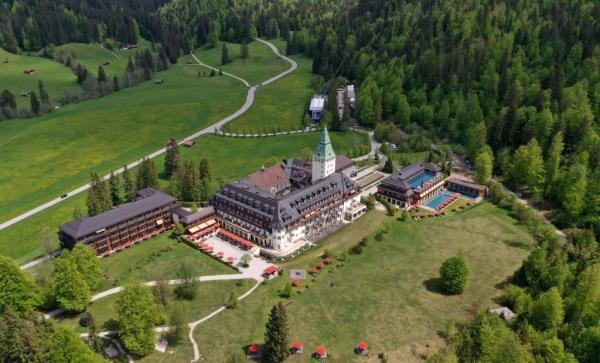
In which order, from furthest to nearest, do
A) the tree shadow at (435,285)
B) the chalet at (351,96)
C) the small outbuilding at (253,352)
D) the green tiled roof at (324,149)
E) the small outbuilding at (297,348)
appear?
the chalet at (351,96) → the green tiled roof at (324,149) → the tree shadow at (435,285) → the small outbuilding at (297,348) → the small outbuilding at (253,352)

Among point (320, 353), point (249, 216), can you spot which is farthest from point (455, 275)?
point (249, 216)

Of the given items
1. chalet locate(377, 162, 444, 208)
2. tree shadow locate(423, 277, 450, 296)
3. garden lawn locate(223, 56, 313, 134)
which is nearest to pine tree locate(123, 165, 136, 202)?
garden lawn locate(223, 56, 313, 134)

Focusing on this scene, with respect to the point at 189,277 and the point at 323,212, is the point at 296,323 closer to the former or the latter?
the point at 189,277

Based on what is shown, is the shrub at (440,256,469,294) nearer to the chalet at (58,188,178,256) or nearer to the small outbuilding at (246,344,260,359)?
the small outbuilding at (246,344,260,359)

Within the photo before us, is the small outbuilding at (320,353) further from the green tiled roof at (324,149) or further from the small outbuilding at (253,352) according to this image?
the green tiled roof at (324,149)

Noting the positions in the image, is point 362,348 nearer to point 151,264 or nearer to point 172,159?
point 151,264

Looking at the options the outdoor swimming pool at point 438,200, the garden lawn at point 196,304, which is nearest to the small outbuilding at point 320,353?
the garden lawn at point 196,304
